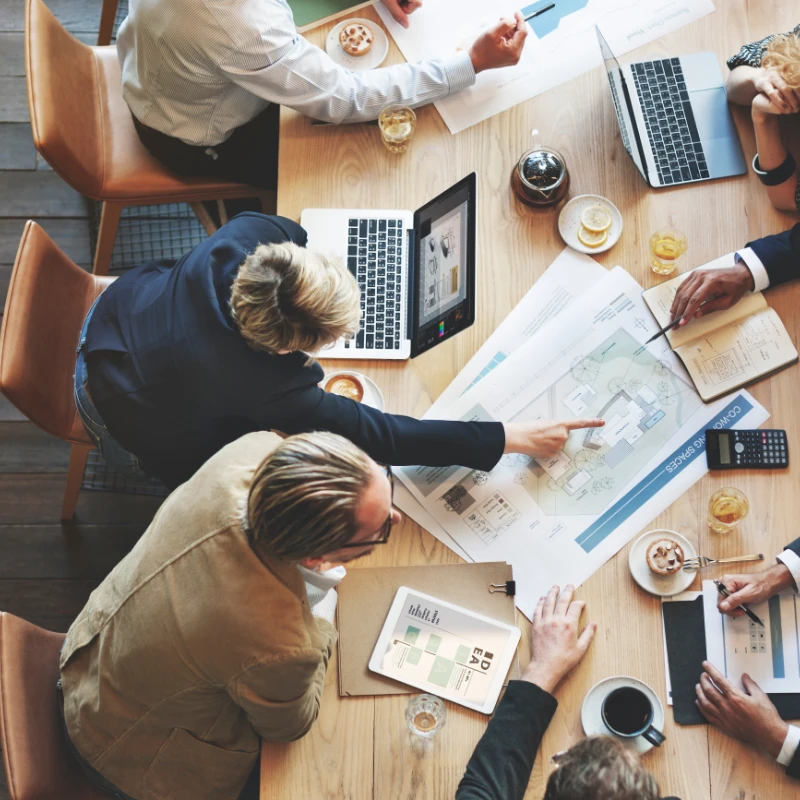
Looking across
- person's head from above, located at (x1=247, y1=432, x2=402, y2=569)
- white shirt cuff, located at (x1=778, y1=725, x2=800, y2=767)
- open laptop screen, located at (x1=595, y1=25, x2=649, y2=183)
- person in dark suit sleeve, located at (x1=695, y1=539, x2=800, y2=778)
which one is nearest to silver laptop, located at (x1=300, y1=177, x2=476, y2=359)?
open laptop screen, located at (x1=595, y1=25, x2=649, y2=183)

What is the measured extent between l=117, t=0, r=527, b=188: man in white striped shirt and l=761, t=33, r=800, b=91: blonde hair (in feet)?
1.65

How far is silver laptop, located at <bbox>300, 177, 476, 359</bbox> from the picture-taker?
5.57 feet

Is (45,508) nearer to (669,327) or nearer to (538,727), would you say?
(538,727)

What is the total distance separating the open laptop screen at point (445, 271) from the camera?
1687 mm

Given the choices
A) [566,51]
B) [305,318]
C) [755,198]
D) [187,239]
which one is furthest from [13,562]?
[755,198]

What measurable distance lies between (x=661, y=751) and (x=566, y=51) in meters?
1.46

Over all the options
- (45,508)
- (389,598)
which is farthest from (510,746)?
(45,508)

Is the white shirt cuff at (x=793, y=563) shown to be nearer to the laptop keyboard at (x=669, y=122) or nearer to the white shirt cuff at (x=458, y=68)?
the laptop keyboard at (x=669, y=122)

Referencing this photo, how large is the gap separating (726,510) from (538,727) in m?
0.53

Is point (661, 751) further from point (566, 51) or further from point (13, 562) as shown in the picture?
point (13, 562)

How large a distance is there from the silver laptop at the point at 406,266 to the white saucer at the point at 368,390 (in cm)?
4

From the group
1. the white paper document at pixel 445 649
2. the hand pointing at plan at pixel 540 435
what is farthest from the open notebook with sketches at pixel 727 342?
the white paper document at pixel 445 649

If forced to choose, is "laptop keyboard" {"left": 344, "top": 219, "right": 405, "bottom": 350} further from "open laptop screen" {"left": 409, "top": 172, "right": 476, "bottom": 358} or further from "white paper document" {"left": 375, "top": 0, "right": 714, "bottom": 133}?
"white paper document" {"left": 375, "top": 0, "right": 714, "bottom": 133}

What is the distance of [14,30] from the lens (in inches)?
115
